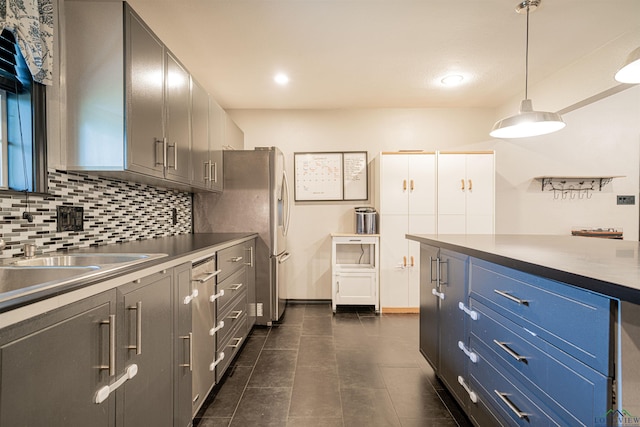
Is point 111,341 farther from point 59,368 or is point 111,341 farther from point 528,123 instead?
point 528,123

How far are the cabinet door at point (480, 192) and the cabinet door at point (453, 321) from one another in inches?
73.0

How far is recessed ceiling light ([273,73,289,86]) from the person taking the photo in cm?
279

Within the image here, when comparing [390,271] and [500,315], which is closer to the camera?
[500,315]

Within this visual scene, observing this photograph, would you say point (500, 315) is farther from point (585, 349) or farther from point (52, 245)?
point (52, 245)

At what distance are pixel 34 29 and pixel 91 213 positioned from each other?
3.05 ft

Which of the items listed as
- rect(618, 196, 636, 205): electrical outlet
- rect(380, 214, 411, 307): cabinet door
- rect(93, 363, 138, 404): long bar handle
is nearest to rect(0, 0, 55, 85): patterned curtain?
rect(93, 363, 138, 404): long bar handle

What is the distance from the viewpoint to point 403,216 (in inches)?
129

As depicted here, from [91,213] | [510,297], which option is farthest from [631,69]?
[91,213]

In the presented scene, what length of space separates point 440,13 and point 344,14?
66 centimetres

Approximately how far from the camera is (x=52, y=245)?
1.40 m

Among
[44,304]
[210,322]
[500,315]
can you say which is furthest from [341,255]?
[44,304]

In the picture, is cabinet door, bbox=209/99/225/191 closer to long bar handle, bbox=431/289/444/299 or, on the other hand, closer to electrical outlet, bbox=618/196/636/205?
long bar handle, bbox=431/289/444/299

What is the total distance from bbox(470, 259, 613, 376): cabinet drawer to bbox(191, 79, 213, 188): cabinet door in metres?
2.06

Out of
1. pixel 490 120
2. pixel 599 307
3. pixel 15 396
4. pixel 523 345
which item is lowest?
pixel 523 345
